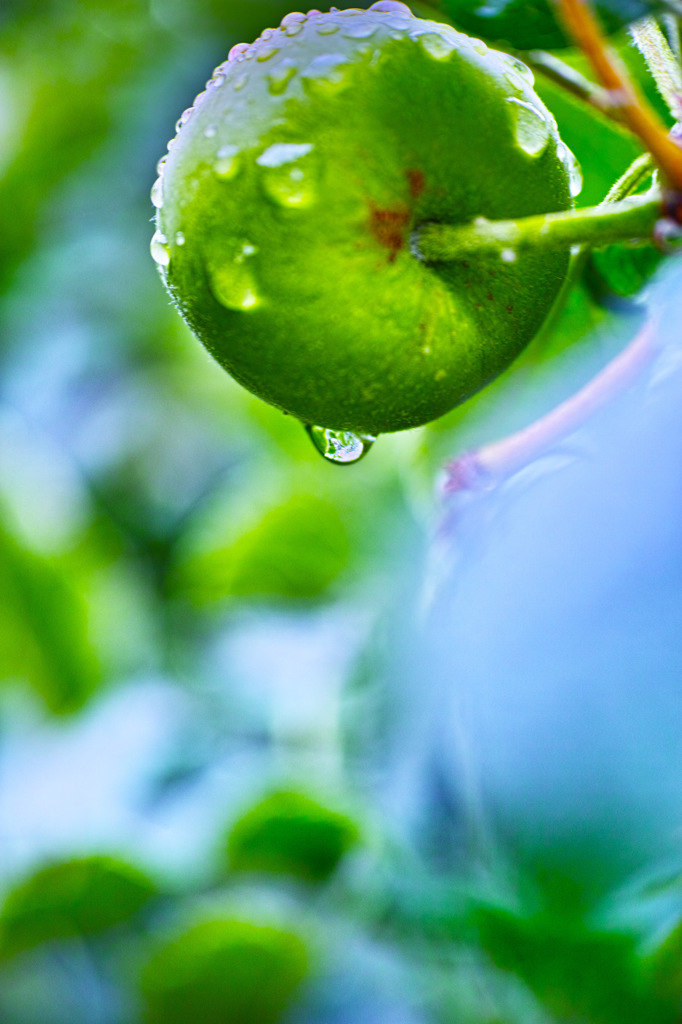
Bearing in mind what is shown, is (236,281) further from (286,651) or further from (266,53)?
(286,651)

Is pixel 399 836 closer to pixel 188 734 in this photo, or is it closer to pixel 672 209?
pixel 188 734

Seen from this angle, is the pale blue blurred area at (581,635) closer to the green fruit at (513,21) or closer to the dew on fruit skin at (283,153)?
the green fruit at (513,21)

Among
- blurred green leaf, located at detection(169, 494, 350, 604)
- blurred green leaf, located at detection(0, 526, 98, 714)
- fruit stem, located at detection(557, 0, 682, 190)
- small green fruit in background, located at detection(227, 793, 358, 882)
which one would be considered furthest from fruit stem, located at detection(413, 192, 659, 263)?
blurred green leaf, located at detection(0, 526, 98, 714)

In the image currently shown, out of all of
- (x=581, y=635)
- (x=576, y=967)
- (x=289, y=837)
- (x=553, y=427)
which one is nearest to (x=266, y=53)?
(x=553, y=427)

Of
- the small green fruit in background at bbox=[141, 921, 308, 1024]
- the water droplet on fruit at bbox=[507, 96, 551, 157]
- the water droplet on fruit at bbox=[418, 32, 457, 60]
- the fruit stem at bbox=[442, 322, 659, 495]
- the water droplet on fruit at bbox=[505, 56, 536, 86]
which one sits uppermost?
the water droplet on fruit at bbox=[418, 32, 457, 60]

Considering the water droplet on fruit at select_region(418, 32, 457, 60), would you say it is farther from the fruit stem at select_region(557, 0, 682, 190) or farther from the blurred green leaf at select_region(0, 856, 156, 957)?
the blurred green leaf at select_region(0, 856, 156, 957)

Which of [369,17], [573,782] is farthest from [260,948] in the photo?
[369,17]
